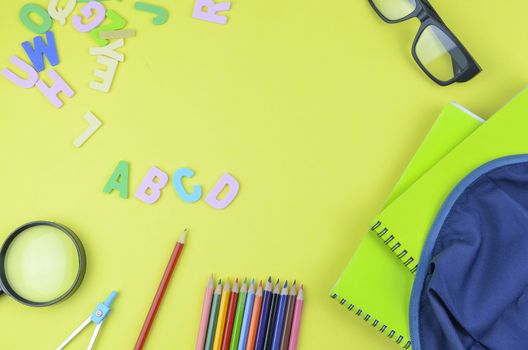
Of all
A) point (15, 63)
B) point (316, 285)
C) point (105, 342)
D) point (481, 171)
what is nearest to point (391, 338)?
point (316, 285)

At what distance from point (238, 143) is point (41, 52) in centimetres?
28

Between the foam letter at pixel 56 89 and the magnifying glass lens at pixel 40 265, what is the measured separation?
0.53 ft

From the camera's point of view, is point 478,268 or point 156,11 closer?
point 478,268

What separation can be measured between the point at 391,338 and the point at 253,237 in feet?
0.64

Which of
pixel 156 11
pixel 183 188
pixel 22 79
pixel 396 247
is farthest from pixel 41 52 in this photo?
pixel 396 247

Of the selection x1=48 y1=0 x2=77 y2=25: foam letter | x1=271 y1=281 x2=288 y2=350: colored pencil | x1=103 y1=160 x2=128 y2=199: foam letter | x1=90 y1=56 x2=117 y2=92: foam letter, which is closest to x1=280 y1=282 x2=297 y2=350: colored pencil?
x1=271 y1=281 x2=288 y2=350: colored pencil

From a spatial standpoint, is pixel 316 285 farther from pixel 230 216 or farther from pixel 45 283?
pixel 45 283

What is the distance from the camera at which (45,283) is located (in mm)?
646

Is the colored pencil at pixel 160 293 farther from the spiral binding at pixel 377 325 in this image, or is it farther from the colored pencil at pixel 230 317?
the spiral binding at pixel 377 325

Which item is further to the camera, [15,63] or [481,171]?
[15,63]

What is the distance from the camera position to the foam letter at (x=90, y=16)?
700 mm

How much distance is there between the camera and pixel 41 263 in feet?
2.12

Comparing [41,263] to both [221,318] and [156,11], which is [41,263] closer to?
[221,318]

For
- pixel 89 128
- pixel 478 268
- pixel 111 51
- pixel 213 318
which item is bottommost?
pixel 213 318
